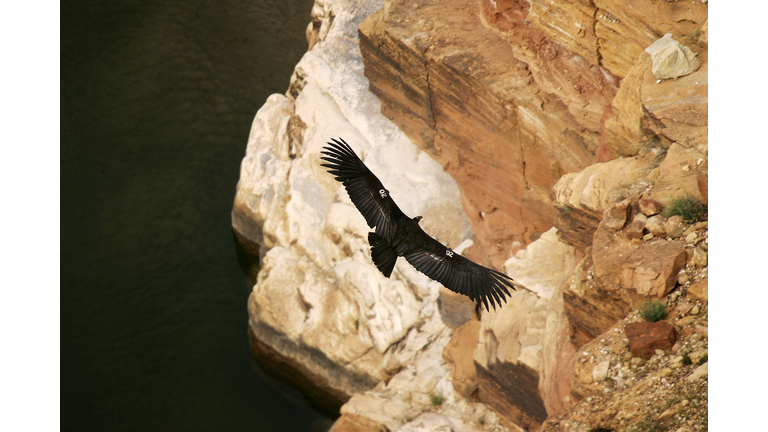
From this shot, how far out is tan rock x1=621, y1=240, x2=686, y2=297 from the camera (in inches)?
369

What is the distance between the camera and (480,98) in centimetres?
1697

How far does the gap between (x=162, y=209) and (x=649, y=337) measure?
1972 centimetres

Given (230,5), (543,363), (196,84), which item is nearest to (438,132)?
(543,363)

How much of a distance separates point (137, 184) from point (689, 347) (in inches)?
846

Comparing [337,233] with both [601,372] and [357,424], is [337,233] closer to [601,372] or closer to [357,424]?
[357,424]

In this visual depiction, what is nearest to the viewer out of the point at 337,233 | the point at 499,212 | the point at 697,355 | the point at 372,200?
the point at 697,355

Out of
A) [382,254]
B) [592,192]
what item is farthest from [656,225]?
[382,254]

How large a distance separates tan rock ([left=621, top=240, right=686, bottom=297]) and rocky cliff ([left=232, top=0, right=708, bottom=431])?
27 millimetres

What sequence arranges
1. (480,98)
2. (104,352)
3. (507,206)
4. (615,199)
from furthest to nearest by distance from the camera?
1. (104,352)
2. (507,206)
3. (480,98)
4. (615,199)

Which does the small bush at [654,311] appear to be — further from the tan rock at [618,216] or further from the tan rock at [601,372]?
the tan rock at [618,216]

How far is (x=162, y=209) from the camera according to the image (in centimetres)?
2544

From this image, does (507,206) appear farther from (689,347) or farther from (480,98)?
(689,347)

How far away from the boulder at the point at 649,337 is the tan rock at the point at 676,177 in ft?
5.99

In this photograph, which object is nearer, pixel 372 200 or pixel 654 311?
pixel 654 311
